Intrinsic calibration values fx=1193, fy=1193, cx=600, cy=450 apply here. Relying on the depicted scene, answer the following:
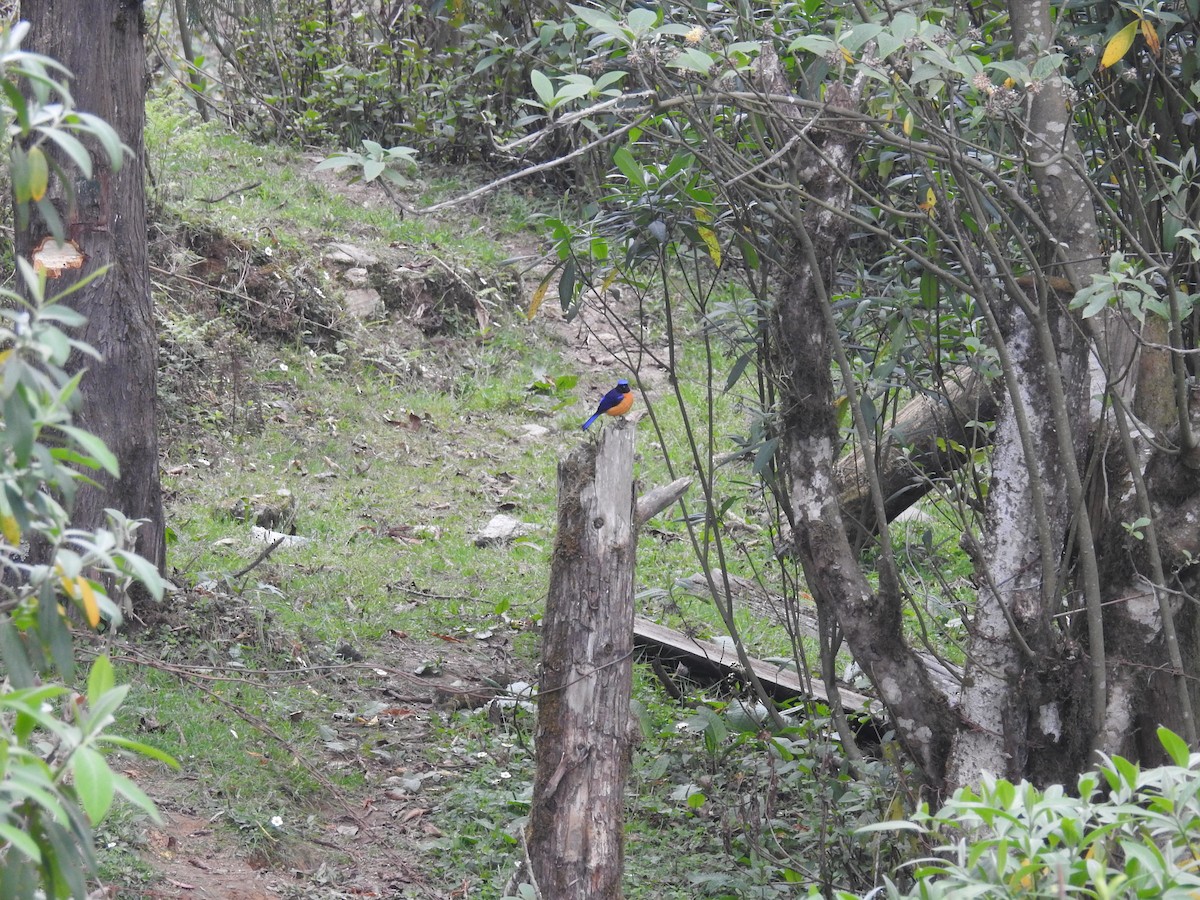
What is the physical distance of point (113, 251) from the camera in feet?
15.6

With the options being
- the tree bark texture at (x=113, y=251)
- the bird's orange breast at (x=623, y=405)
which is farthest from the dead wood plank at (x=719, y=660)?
the tree bark texture at (x=113, y=251)

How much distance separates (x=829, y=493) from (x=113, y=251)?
3045 millimetres

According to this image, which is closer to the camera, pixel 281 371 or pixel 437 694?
pixel 437 694

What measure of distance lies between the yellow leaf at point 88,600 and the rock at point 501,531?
564 cm

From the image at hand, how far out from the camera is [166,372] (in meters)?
7.73

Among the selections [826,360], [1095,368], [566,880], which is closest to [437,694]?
[566,880]

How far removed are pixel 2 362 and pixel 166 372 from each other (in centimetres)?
684

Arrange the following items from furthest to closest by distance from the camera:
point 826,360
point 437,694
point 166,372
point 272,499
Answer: point 166,372, point 272,499, point 437,694, point 826,360

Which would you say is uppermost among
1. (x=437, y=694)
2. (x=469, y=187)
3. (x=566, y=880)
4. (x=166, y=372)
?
(x=469, y=187)

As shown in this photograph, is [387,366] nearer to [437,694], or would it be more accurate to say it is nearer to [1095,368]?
[437,694]

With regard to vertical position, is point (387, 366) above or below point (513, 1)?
below

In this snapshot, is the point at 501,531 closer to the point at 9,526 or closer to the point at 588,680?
the point at 588,680

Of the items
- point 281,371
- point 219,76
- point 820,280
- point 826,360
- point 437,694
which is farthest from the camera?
point 219,76

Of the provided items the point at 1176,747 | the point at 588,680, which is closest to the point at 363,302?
the point at 588,680
